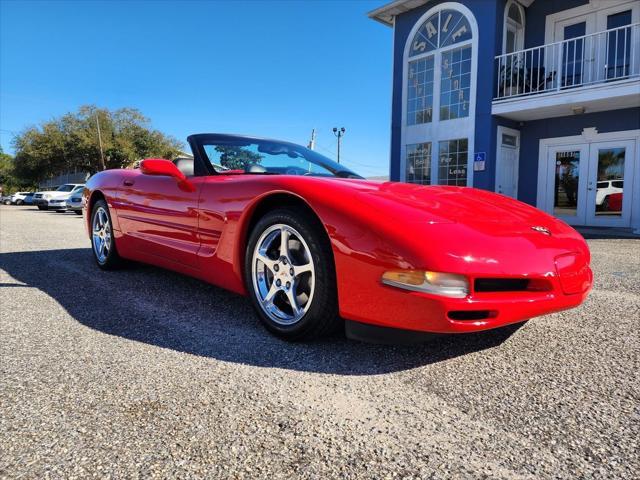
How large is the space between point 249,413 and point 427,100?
12740mm

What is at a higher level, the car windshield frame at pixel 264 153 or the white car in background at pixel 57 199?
the car windshield frame at pixel 264 153

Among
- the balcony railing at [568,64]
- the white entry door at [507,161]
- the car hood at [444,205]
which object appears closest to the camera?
the car hood at [444,205]

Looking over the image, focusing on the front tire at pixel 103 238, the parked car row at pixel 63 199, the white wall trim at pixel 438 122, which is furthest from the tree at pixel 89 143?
the front tire at pixel 103 238

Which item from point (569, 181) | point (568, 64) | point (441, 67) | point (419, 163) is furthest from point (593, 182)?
point (441, 67)

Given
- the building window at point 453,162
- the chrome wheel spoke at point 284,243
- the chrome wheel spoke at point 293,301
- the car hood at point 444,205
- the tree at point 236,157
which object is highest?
the building window at point 453,162

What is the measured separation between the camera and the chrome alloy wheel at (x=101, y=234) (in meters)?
4.20

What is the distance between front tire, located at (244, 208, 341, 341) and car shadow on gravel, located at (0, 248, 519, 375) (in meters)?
0.13

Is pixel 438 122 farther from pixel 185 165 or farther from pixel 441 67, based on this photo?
pixel 185 165

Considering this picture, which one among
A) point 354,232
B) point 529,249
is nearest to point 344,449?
point 354,232

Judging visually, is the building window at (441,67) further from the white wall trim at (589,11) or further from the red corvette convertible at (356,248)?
the red corvette convertible at (356,248)

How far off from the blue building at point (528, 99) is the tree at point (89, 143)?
27932 mm

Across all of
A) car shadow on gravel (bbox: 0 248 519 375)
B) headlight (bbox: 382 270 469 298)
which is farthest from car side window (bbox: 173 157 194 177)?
headlight (bbox: 382 270 469 298)

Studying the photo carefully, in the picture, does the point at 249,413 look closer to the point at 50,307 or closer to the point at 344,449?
the point at 344,449

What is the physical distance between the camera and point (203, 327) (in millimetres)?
2592
